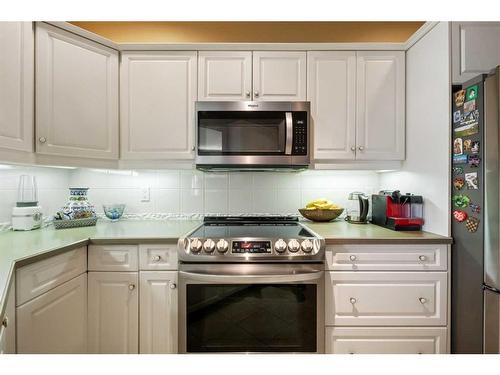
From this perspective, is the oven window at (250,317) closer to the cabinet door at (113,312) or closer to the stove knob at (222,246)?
the stove knob at (222,246)

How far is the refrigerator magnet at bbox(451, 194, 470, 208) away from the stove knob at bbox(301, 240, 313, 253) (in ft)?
2.57

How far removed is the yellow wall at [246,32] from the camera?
2176 millimetres

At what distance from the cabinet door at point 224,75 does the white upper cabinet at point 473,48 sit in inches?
46.3

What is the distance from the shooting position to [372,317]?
4.86 ft

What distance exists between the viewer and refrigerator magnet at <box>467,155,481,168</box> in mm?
1276

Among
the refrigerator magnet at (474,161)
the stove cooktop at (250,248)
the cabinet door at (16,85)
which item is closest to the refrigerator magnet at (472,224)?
the refrigerator magnet at (474,161)

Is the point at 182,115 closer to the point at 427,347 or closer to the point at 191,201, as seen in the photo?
the point at 191,201

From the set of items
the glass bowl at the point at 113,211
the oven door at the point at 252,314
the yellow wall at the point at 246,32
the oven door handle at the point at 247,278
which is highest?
the yellow wall at the point at 246,32

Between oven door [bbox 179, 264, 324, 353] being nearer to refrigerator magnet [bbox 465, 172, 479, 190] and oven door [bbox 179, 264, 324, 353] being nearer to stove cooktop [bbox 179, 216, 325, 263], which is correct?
stove cooktop [bbox 179, 216, 325, 263]

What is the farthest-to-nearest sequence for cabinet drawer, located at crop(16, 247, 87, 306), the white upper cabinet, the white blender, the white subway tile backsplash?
1. the white subway tile backsplash
2. the white blender
3. the white upper cabinet
4. cabinet drawer, located at crop(16, 247, 87, 306)

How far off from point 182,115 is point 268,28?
3.49ft

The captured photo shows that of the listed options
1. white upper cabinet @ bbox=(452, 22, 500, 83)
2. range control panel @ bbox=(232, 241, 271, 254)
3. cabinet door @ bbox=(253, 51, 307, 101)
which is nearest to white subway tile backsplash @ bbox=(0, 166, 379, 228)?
cabinet door @ bbox=(253, 51, 307, 101)

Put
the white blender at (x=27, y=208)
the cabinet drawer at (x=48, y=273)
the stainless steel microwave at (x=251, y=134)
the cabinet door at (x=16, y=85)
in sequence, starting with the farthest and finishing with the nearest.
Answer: the stainless steel microwave at (x=251, y=134) < the white blender at (x=27, y=208) < the cabinet door at (x=16, y=85) < the cabinet drawer at (x=48, y=273)

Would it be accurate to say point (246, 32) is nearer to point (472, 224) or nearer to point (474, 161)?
point (474, 161)
